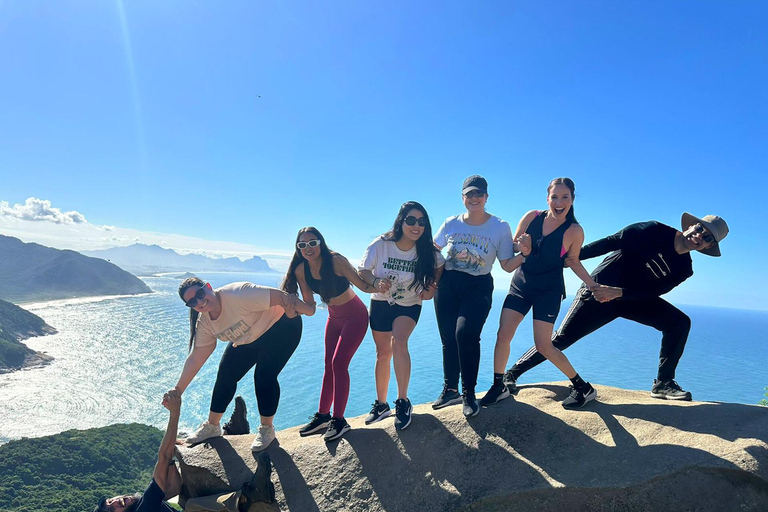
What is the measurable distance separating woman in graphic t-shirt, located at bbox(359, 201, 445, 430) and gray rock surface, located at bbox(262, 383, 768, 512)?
589 millimetres

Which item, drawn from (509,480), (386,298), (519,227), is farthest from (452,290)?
(509,480)

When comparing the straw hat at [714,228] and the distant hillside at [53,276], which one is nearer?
the straw hat at [714,228]

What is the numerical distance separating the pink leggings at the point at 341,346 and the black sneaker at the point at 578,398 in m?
2.71

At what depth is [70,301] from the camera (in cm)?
13912

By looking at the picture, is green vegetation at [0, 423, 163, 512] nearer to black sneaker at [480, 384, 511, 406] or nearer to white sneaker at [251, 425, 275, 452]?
white sneaker at [251, 425, 275, 452]

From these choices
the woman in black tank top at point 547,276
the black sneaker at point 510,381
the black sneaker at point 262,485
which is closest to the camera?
the black sneaker at point 262,485

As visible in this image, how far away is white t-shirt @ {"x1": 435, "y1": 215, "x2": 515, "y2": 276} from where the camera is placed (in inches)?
187

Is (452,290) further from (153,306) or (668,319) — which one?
(153,306)

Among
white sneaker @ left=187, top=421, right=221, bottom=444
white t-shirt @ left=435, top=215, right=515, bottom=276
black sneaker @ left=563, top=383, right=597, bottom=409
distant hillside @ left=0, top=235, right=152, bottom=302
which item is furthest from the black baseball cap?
distant hillside @ left=0, top=235, right=152, bottom=302

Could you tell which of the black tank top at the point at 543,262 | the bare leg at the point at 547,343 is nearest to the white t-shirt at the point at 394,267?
the black tank top at the point at 543,262

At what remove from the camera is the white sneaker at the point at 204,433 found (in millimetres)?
5508

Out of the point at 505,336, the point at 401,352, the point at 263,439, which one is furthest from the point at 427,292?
the point at 263,439

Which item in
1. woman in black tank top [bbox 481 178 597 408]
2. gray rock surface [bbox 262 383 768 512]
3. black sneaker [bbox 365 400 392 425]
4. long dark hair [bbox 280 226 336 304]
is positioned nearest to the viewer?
gray rock surface [bbox 262 383 768 512]

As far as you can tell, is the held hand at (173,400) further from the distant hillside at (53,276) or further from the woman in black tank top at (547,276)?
the distant hillside at (53,276)
